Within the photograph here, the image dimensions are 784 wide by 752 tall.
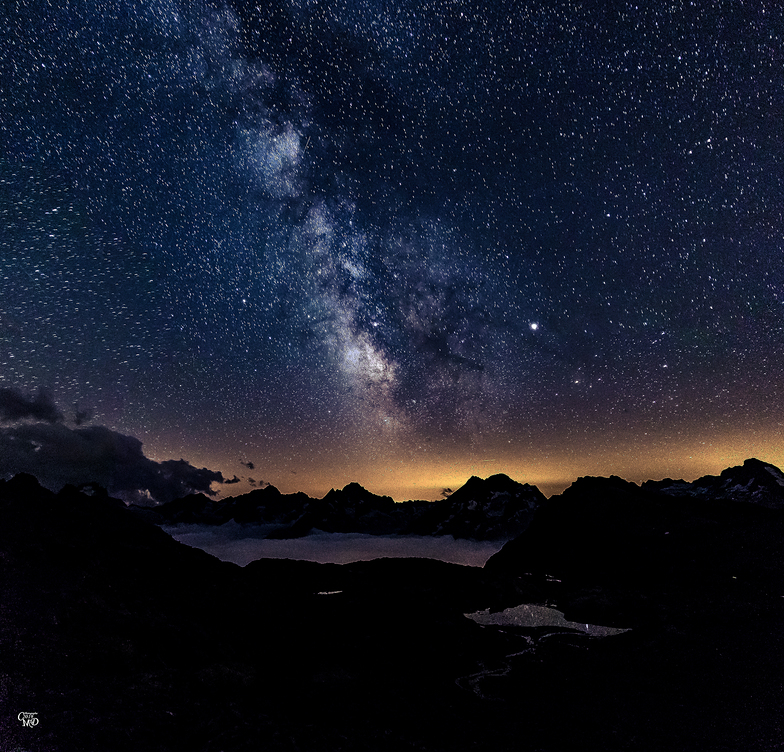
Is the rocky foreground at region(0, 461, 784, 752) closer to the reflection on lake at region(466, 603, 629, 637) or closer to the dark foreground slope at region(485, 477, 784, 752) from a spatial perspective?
the dark foreground slope at region(485, 477, 784, 752)

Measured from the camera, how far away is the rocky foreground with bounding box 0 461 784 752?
2705cm

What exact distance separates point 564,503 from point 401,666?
142 metres

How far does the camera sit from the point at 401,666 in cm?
4900

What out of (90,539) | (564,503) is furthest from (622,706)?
(564,503)

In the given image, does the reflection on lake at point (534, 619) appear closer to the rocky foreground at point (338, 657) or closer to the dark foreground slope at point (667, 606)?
the rocky foreground at point (338, 657)

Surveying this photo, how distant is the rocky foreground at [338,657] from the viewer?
88.7 feet

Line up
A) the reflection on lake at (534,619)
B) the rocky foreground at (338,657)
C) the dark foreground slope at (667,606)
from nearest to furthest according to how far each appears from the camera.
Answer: the rocky foreground at (338,657)
the dark foreground slope at (667,606)
the reflection on lake at (534,619)

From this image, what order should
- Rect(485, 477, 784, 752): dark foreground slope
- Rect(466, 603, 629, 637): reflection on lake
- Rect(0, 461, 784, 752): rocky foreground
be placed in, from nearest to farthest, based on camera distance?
Rect(0, 461, 784, 752): rocky foreground → Rect(485, 477, 784, 752): dark foreground slope → Rect(466, 603, 629, 637): reflection on lake

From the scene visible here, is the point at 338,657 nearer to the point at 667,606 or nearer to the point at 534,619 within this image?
the point at 534,619

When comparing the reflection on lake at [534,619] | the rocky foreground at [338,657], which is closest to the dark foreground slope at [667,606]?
the rocky foreground at [338,657]

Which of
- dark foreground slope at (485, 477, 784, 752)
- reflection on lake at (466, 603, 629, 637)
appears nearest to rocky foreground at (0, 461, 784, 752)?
dark foreground slope at (485, 477, 784, 752)

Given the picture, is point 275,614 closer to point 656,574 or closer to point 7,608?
point 7,608

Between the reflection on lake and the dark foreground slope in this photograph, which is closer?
the dark foreground slope

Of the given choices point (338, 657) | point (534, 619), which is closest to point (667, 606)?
point (534, 619)
